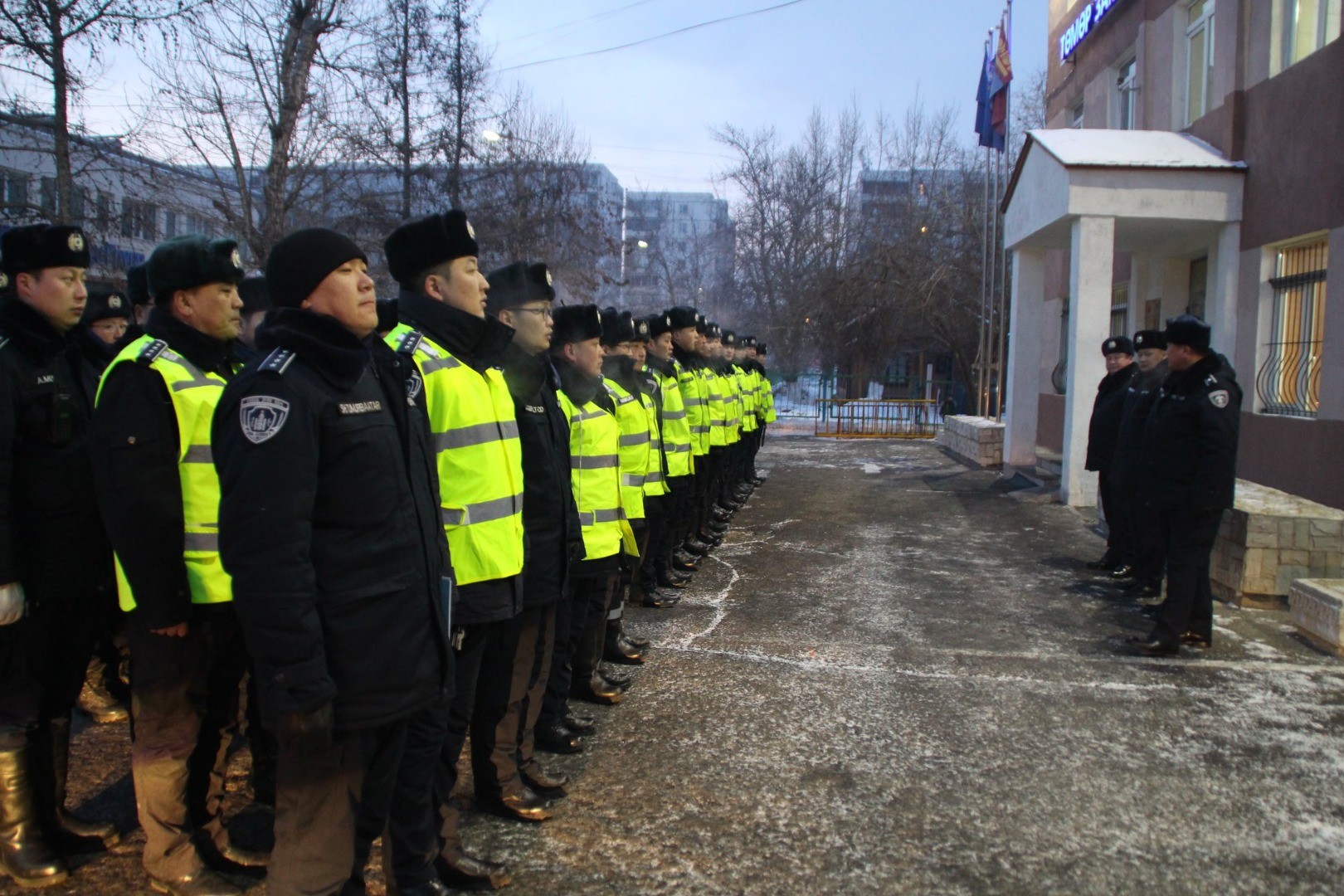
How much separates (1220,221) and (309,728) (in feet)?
40.7

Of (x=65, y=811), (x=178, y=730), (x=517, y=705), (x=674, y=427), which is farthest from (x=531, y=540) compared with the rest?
(x=674, y=427)

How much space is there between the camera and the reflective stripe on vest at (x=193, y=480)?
313 cm

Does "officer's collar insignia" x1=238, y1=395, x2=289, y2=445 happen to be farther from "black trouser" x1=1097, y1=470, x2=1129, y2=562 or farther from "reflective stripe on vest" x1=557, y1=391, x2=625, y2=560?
"black trouser" x1=1097, y1=470, x2=1129, y2=562

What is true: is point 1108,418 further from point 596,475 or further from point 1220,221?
point 596,475

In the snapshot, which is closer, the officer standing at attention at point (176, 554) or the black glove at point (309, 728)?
the black glove at point (309, 728)

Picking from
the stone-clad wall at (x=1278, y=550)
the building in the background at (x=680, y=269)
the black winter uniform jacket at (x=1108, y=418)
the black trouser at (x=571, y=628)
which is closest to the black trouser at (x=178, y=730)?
the black trouser at (x=571, y=628)

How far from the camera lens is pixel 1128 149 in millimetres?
12148

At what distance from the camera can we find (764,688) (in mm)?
5285

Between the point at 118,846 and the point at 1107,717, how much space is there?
14.7 ft

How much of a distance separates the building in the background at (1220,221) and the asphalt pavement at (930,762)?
4574mm

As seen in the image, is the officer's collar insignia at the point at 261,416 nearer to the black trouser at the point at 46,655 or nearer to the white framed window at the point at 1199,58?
the black trouser at the point at 46,655

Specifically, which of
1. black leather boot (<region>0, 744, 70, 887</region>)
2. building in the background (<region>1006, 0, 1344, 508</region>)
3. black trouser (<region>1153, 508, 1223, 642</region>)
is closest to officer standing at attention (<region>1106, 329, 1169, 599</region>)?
black trouser (<region>1153, 508, 1223, 642</region>)

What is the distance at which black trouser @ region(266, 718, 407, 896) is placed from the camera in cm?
246

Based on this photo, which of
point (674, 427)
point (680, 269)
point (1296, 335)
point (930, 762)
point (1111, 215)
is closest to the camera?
point (930, 762)
